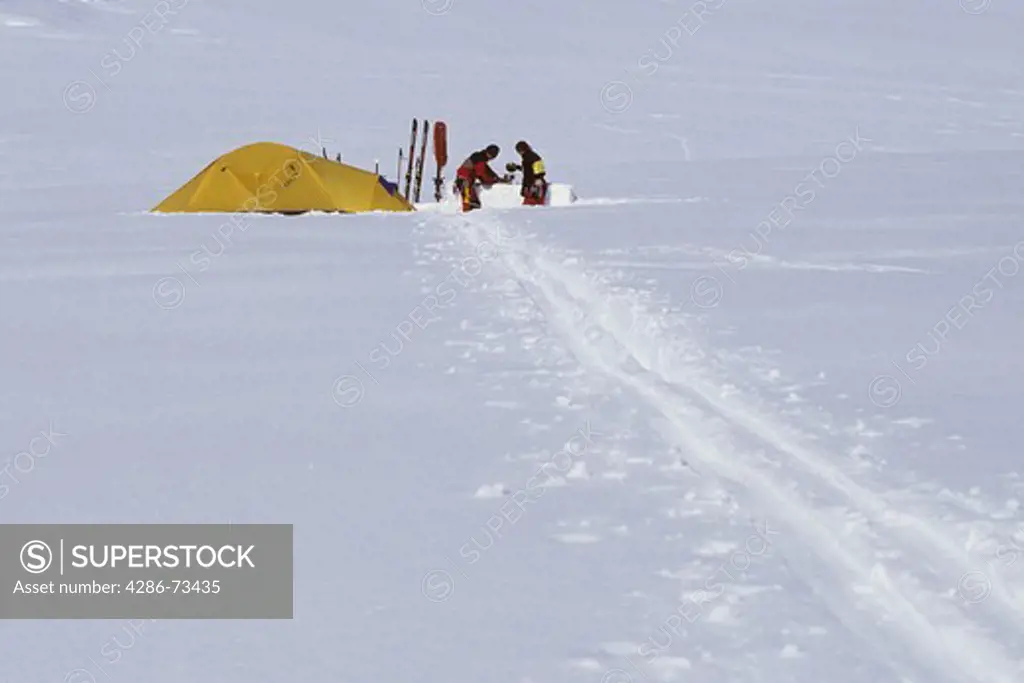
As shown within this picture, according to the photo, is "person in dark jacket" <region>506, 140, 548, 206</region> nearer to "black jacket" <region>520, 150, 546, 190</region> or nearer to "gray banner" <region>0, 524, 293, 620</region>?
"black jacket" <region>520, 150, 546, 190</region>

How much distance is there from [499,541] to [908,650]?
1304mm

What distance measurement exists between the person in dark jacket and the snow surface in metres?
0.54

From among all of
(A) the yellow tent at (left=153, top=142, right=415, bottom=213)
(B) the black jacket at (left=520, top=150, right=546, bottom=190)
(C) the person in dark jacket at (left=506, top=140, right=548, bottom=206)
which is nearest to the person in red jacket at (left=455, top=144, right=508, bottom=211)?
(C) the person in dark jacket at (left=506, top=140, right=548, bottom=206)

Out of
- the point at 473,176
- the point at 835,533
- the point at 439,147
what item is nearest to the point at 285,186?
the point at 473,176

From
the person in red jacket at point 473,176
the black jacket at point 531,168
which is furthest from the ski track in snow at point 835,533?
the black jacket at point 531,168

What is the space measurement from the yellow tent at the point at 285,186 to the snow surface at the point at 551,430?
773mm

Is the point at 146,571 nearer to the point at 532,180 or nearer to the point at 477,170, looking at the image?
the point at 477,170

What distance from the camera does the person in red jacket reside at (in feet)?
73.6

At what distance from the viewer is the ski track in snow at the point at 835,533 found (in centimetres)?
374

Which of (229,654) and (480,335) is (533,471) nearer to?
(229,654)

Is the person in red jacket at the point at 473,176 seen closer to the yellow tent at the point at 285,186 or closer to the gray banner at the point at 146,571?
the yellow tent at the point at 285,186

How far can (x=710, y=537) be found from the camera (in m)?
4.63

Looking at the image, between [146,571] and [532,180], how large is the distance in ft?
63.2

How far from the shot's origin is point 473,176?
74.2 feet
